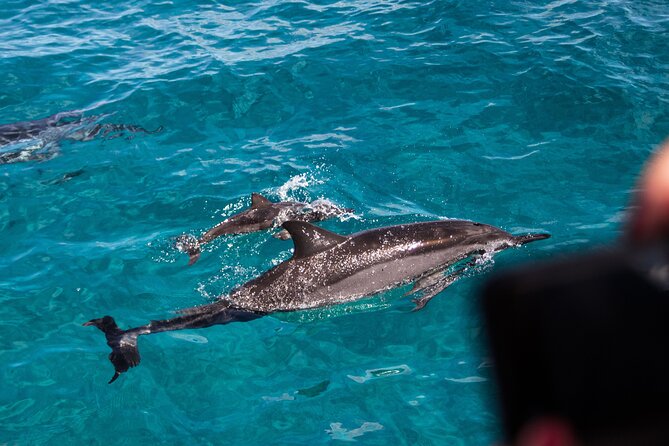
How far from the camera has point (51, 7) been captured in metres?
21.2

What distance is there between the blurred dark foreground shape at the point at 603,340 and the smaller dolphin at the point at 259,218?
8649mm

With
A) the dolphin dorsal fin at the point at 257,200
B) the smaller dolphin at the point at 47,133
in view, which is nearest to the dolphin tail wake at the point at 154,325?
the dolphin dorsal fin at the point at 257,200

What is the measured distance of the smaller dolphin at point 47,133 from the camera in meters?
12.8

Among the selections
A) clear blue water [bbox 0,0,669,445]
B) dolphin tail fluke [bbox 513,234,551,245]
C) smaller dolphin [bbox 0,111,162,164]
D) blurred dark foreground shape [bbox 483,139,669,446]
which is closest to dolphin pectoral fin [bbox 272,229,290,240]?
clear blue water [bbox 0,0,669,445]

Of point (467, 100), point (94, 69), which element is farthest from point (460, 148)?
point (94, 69)

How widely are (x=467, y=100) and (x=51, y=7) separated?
1441 cm

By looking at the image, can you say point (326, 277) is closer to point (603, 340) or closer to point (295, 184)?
point (295, 184)

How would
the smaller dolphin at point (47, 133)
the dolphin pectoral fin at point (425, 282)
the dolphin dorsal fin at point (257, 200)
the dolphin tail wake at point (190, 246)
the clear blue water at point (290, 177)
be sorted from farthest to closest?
the smaller dolphin at point (47, 133) → the dolphin dorsal fin at point (257, 200) → the dolphin tail wake at point (190, 246) → the dolphin pectoral fin at point (425, 282) → the clear blue water at point (290, 177)

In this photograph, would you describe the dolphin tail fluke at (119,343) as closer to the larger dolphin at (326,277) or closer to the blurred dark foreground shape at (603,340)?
the larger dolphin at (326,277)

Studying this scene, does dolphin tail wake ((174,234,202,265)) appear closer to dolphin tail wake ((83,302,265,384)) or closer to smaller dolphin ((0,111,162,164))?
dolphin tail wake ((83,302,265,384))

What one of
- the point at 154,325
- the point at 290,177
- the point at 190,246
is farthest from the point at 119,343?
the point at 290,177

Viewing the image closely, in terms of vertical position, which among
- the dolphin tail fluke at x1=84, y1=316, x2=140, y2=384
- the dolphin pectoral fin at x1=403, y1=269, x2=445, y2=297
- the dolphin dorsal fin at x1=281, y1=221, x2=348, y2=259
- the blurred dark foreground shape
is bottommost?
the dolphin tail fluke at x1=84, y1=316, x2=140, y2=384

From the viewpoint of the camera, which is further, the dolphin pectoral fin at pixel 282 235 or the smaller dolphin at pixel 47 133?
the smaller dolphin at pixel 47 133

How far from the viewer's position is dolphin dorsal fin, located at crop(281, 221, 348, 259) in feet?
26.6
